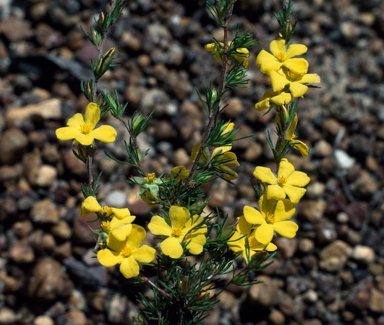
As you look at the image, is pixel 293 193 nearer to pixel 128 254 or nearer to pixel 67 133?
pixel 128 254

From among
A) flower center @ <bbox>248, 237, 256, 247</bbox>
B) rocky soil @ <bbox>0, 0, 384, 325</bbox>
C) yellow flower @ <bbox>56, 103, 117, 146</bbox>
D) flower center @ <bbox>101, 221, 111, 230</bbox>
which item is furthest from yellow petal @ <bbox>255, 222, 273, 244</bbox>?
rocky soil @ <bbox>0, 0, 384, 325</bbox>

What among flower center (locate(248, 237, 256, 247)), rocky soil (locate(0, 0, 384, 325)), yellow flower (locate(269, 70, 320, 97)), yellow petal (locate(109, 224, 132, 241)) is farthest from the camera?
rocky soil (locate(0, 0, 384, 325))

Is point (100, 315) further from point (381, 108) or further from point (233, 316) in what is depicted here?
point (381, 108)

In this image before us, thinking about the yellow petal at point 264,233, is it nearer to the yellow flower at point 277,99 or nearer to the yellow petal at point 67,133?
the yellow flower at point 277,99

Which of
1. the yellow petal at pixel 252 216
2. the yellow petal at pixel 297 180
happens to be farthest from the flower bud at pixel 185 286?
the yellow petal at pixel 297 180

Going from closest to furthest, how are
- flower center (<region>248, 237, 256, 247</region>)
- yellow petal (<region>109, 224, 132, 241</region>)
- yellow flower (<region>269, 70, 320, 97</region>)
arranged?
yellow petal (<region>109, 224, 132, 241</region>)
yellow flower (<region>269, 70, 320, 97</region>)
flower center (<region>248, 237, 256, 247</region>)

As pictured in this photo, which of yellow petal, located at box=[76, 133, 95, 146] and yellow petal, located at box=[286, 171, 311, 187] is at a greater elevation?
yellow petal, located at box=[76, 133, 95, 146]

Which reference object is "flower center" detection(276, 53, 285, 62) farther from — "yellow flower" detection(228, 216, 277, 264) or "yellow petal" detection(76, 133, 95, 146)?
"yellow petal" detection(76, 133, 95, 146)
